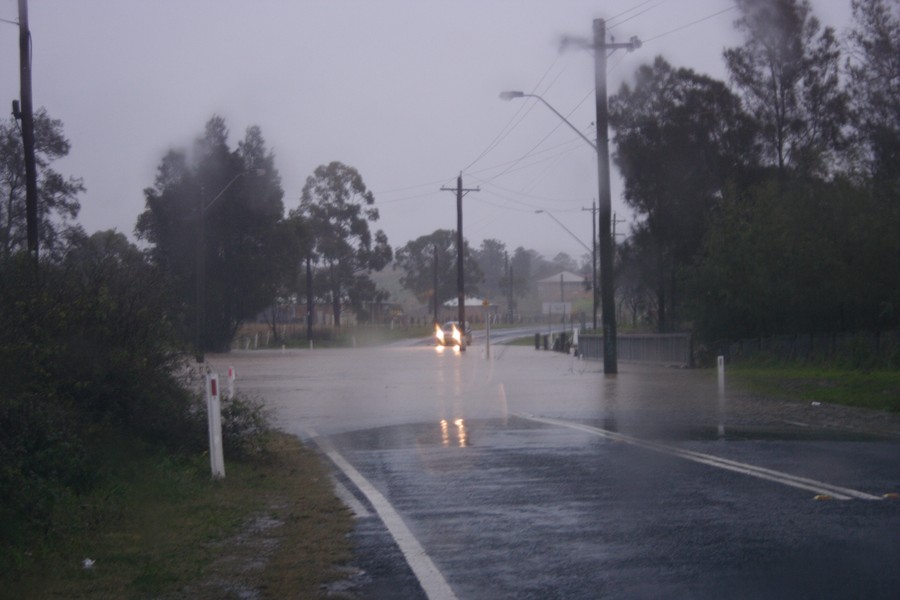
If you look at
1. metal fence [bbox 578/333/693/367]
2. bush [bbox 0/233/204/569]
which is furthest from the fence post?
metal fence [bbox 578/333/693/367]

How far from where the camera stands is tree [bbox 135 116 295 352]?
2052 inches

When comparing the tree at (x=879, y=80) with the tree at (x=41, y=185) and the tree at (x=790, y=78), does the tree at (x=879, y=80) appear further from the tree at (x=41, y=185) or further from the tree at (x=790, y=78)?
Answer: the tree at (x=41, y=185)

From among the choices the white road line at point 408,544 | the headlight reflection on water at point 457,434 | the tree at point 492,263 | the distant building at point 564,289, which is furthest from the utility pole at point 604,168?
the tree at point 492,263

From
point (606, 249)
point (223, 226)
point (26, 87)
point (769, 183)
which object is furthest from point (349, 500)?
point (223, 226)

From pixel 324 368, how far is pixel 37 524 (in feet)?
92.7

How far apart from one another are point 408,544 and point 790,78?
39082 millimetres

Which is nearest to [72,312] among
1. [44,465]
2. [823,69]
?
[44,465]

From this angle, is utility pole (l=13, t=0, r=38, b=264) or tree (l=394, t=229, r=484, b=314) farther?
tree (l=394, t=229, r=484, b=314)

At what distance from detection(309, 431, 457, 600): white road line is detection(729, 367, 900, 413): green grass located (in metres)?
10.2

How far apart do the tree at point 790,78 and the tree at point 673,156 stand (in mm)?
1530

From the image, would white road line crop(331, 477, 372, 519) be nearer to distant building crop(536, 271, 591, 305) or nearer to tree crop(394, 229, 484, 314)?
tree crop(394, 229, 484, 314)

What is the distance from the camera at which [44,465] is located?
8617mm

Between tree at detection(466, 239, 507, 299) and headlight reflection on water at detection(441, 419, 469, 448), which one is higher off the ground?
tree at detection(466, 239, 507, 299)

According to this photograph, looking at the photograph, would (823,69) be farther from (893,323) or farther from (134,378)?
(134,378)
